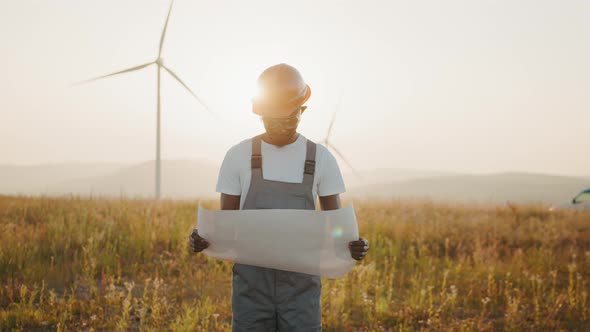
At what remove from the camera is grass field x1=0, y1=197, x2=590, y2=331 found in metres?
4.87

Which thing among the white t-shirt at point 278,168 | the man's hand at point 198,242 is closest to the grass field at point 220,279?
the man's hand at point 198,242

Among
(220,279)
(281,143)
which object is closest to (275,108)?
(281,143)

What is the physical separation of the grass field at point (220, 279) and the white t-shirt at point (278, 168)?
2252 millimetres

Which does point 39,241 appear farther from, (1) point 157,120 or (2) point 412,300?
(1) point 157,120

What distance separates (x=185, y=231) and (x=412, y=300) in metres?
4.27

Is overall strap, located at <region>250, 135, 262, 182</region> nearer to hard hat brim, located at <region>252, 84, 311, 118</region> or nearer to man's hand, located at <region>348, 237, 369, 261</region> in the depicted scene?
hard hat brim, located at <region>252, 84, 311, 118</region>

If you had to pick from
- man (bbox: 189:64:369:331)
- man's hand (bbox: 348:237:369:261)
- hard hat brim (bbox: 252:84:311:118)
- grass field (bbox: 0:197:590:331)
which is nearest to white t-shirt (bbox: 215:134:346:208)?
man (bbox: 189:64:369:331)

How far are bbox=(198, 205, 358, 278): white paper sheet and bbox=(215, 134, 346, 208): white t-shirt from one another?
270 millimetres

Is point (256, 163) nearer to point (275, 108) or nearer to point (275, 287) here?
point (275, 108)

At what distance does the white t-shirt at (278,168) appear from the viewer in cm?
249

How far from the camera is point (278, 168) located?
249 centimetres

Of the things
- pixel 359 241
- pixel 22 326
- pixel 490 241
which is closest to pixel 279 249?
pixel 359 241

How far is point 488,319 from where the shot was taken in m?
5.45

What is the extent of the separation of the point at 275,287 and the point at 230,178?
654 millimetres
